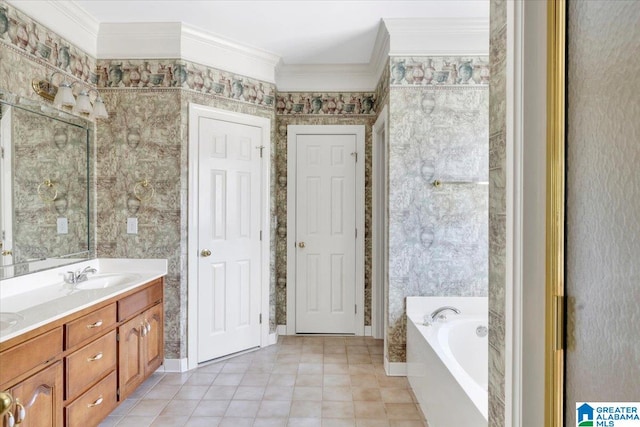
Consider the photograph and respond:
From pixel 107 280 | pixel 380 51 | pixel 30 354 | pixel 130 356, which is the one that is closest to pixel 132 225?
pixel 107 280

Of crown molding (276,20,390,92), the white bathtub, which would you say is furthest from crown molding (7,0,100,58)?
the white bathtub

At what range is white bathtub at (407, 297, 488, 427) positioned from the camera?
66.1 inches

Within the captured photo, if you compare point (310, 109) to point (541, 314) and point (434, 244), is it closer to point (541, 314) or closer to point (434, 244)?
point (434, 244)

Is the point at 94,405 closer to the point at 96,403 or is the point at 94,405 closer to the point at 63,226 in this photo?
the point at 96,403

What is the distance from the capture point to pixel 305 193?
3.66 m

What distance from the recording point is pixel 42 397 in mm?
1617

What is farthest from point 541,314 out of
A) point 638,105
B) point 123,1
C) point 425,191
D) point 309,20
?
point 123,1

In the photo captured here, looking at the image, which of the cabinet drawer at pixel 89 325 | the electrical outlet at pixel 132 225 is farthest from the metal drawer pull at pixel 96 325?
the electrical outlet at pixel 132 225

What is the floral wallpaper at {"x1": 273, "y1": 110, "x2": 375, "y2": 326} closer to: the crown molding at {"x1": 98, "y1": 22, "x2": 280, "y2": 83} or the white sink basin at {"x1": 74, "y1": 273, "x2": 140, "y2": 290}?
the crown molding at {"x1": 98, "y1": 22, "x2": 280, "y2": 83}

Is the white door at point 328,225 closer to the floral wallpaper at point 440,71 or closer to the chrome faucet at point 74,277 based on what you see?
the floral wallpaper at point 440,71

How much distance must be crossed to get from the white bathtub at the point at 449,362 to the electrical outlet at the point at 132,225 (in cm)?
219

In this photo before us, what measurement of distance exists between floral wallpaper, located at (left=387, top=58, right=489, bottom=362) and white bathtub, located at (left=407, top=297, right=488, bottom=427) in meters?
0.12

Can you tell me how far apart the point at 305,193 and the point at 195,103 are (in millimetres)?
1311

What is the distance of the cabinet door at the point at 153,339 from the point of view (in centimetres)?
256
